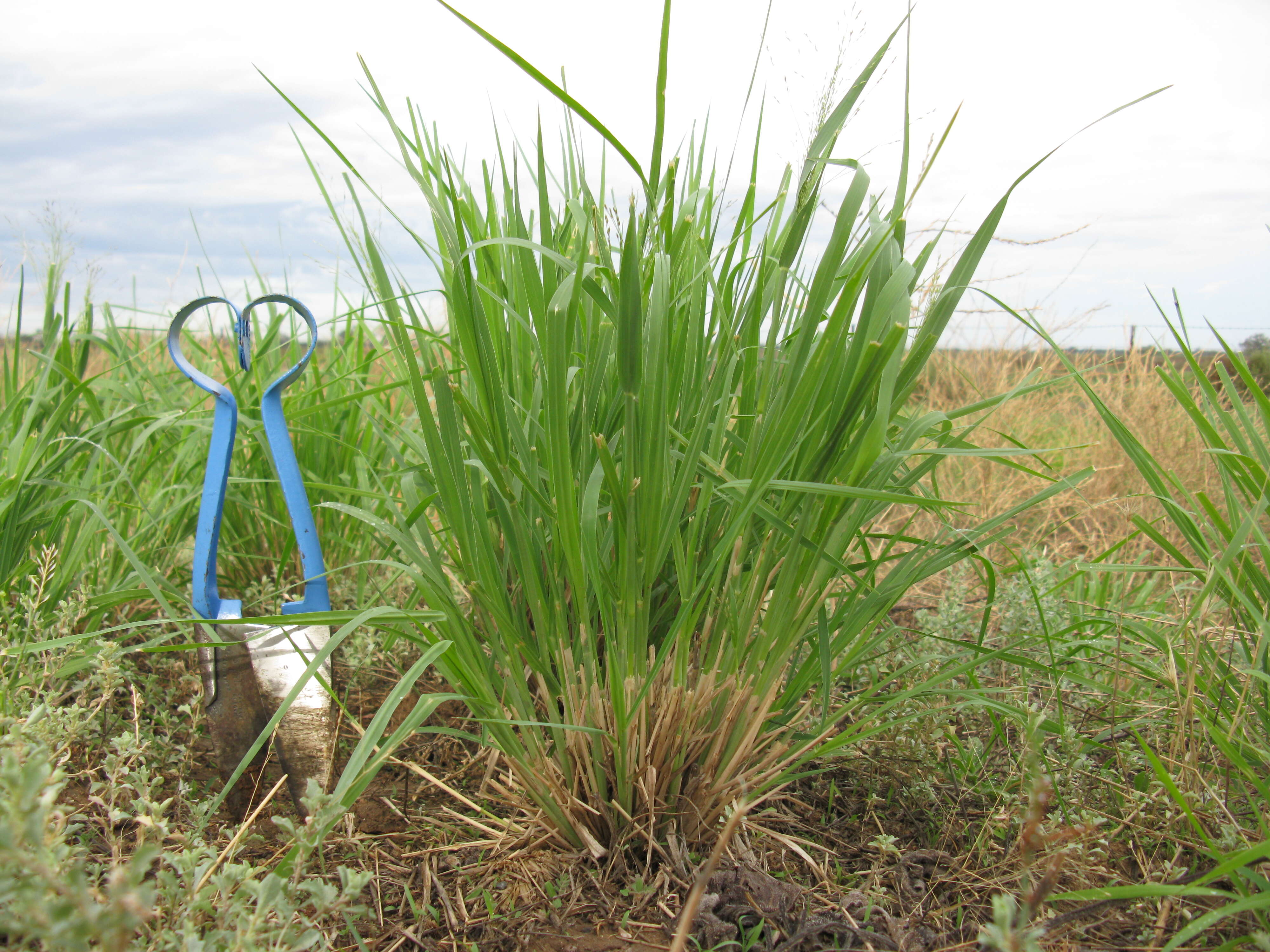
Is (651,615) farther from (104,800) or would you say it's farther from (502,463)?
(104,800)

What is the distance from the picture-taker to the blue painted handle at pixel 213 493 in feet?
4.06

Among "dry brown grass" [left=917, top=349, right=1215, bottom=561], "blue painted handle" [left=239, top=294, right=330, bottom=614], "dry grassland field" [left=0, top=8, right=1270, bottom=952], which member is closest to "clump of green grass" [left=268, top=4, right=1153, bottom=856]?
"dry grassland field" [left=0, top=8, right=1270, bottom=952]

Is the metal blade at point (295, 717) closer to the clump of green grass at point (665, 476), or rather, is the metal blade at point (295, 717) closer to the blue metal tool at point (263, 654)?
the blue metal tool at point (263, 654)

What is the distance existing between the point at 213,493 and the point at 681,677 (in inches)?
32.7

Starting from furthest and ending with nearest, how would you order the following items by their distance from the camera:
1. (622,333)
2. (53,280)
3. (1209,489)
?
(1209,489) → (53,280) → (622,333)

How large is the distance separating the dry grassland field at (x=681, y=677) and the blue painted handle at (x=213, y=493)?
12cm

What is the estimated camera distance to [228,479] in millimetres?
1333

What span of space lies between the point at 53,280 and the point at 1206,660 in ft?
Answer: 8.85

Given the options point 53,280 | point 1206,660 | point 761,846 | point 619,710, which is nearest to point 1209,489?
point 1206,660

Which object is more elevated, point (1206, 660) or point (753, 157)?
point (753, 157)

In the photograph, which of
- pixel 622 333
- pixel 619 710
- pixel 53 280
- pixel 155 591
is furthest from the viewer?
pixel 53 280

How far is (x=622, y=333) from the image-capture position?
805mm

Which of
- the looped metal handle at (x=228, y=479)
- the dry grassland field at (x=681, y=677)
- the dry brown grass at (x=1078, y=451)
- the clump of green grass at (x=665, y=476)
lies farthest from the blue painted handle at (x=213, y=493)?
the dry brown grass at (x=1078, y=451)

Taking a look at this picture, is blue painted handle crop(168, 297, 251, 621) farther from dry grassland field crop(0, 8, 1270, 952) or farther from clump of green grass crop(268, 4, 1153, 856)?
clump of green grass crop(268, 4, 1153, 856)
